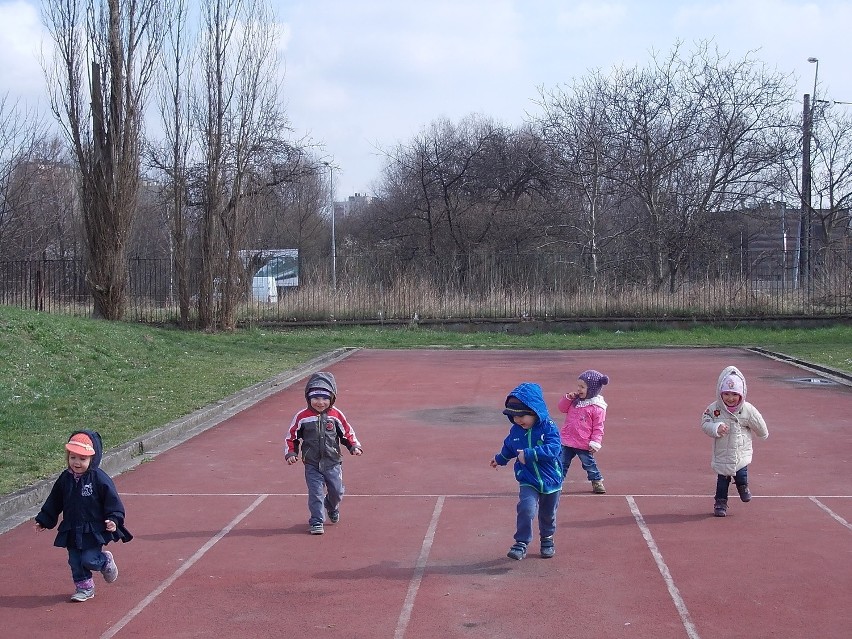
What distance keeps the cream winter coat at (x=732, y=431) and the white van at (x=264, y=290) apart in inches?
953

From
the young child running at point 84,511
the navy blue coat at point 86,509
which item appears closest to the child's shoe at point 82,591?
the young child running at point 84,511

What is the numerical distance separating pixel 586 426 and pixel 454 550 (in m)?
2.49

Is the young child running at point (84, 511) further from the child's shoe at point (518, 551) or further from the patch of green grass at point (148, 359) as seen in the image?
the patch of green grass at point (148, 359)

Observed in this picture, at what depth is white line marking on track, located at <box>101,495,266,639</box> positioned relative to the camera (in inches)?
227

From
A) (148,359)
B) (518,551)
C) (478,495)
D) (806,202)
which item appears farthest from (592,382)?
(806,202)

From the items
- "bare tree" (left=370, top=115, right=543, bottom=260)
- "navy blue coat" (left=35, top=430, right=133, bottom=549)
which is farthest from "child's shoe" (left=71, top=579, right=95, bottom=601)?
"bare tree" (left=370, top=115, right=543, bottom=260)

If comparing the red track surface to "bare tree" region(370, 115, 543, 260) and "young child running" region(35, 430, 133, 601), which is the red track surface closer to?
"young child running" region(35, 430, 133, 601)

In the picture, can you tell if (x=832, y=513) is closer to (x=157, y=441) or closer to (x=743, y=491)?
(x=743, y=491)

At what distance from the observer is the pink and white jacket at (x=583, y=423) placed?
363 inches

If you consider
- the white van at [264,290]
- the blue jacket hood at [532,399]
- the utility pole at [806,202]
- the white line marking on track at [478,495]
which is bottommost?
the white line marking on track at [478,495]

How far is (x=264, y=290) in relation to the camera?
34156 mm

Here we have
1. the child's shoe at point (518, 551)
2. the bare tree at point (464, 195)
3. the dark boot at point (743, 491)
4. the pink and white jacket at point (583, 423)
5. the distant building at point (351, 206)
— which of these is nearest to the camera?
the child's shoe at point (518, 551)

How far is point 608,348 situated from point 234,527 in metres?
20.3

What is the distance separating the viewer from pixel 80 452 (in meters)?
6.06
